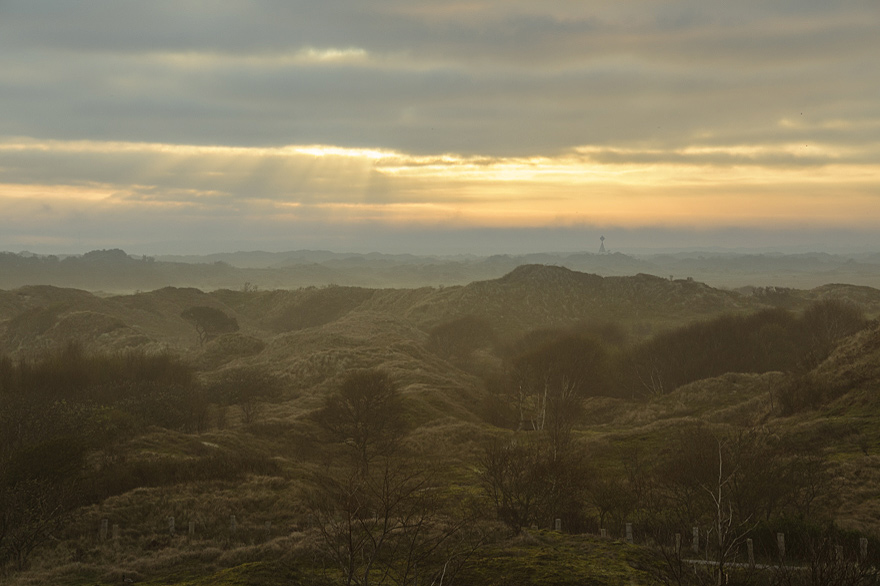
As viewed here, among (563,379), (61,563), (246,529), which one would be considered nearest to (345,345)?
(563,379)

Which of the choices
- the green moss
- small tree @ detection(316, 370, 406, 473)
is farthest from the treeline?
the green moss

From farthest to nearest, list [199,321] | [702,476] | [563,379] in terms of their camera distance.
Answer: [199,321]
[563,379]
[702,476]

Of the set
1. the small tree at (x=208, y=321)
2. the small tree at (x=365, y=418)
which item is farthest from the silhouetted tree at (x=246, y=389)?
the small tree at (x=208, y=321)

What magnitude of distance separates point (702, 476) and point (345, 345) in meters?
89.3

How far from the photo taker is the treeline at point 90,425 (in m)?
27.0

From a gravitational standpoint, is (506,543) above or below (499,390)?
above

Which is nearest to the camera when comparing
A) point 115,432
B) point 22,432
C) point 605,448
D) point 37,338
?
point 22,432

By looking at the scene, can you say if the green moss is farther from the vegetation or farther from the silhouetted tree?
the silhouetted tree

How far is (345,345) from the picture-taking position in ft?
382

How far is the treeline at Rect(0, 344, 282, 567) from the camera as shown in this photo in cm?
2698

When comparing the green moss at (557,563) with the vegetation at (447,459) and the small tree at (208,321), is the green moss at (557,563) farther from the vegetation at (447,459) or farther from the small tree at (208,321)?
the small tree at (208,321)

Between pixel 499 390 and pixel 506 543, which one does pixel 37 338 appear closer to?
pixel 499 390

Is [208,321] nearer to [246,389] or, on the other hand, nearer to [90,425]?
[246,389]

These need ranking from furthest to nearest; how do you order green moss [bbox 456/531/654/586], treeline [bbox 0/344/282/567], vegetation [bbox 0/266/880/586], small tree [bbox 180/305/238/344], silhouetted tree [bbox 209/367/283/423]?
small tree [bbox 180/305/238/344] → silhouetted tree [bbox 209/367/283/423] → treeline [bbox 0/344/282/567] → vegetation [bbox 0/266/880/586] → green moss [bbox 456/531/654/586]
